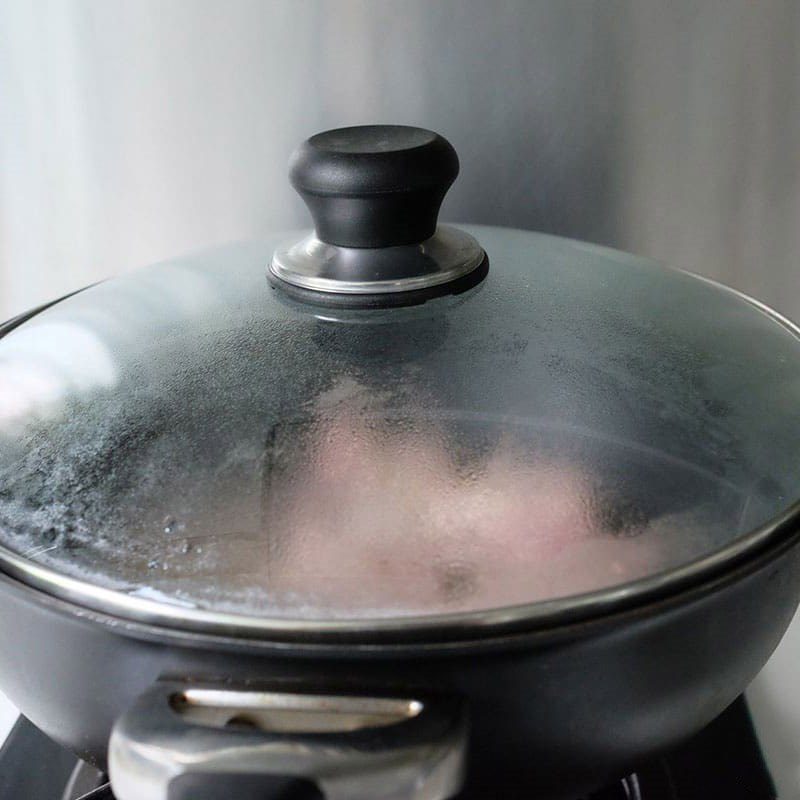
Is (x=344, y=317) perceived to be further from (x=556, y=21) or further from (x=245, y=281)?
(x=556, y=21)

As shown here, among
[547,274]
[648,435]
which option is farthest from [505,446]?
[547,274]

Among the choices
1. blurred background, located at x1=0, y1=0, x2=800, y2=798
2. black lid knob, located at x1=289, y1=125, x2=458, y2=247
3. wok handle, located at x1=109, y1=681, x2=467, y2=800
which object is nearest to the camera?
wok handle, located at x1=109, y1=681, x2=467, y2=800

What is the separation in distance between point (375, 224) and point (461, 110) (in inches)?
12.0

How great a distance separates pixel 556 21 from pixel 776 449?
1.52 ft

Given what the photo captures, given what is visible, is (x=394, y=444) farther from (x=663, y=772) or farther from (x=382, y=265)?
(x=663, y=772)

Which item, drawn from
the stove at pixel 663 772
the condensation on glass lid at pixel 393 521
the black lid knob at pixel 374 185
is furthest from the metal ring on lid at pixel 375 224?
the stove at pixel 663 772

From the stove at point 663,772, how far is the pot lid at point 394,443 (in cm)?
24

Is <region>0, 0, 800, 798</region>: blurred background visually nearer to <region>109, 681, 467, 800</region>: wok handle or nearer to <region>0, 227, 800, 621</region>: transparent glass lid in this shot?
<region>0, 227, 800, 621</region>: transparent glass lid

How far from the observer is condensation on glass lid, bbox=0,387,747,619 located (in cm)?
39

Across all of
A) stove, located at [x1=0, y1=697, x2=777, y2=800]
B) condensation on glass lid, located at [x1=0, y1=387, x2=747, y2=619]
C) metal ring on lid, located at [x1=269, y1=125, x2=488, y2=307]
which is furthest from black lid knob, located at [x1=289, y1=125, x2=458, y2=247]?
stove, located at [x1=0, y1=697, x2=777, y2=800]

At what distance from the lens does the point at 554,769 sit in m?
0.43

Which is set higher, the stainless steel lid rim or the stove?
the stainless steel lid rim

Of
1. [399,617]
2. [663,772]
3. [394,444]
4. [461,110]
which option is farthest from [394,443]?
[461,110]

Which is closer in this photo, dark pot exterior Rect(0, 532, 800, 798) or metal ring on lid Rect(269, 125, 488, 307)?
dark pot exterior Rect(0, 532, 800, 798)
